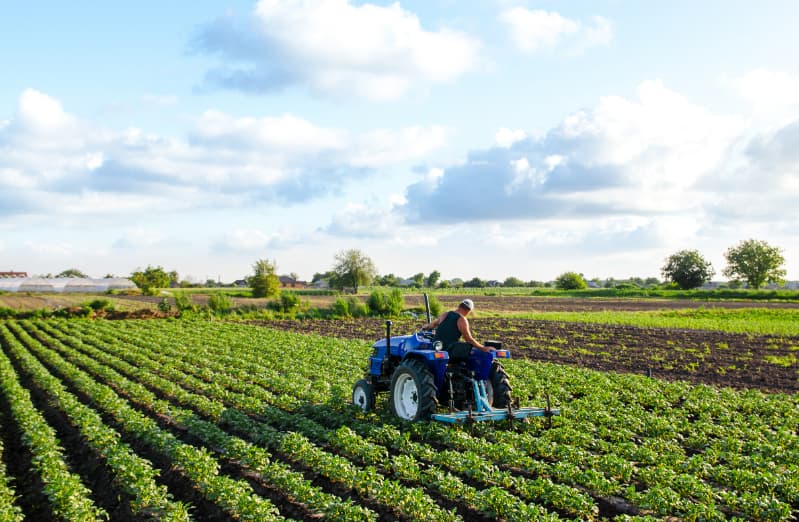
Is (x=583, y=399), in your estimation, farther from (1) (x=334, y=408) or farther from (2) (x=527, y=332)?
(2) (x=527, y=332)

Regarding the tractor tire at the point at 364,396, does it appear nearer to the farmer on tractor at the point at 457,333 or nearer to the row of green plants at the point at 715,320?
the farmer on tractor at the point at 457,333

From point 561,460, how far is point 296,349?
1429cm

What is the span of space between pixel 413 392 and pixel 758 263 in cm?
10162

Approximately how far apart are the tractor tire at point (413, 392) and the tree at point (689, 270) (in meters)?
86.2

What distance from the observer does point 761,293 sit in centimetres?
6316

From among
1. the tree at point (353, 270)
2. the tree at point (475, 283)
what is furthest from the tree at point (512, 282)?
the tree at point (353, 270)

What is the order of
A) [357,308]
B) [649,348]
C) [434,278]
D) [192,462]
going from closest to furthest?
[192,462], [649,348], [357,308], [434,278]

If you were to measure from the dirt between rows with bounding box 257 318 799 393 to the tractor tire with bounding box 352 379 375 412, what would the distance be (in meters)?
8.57

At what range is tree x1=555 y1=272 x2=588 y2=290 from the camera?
90.9m

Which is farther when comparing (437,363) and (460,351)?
→ (437,363)

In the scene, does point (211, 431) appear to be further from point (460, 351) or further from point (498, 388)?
point (498, 388)

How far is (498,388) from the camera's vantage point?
986cm

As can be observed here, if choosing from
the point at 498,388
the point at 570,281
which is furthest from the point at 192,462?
the point at 570,281

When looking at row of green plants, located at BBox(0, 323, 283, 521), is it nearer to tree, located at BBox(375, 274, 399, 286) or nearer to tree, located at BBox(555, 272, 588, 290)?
tree, located at BBox(555, 272, 588, 290)
